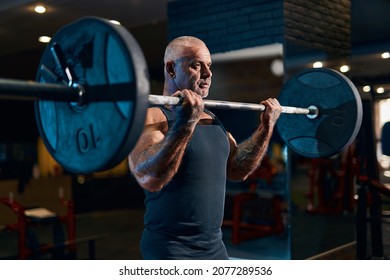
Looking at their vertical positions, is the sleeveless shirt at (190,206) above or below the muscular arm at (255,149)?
below

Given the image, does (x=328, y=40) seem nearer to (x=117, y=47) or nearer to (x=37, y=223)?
(x=37, y=223)

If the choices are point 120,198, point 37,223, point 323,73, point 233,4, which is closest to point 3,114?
point 120,198

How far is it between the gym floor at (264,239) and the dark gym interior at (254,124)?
0.01 m

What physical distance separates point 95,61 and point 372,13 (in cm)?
324

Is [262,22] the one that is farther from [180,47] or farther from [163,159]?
[163,159]

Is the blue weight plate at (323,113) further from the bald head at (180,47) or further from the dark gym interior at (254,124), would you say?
the bald head at (180,47)

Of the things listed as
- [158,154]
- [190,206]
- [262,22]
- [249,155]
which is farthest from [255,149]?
[262,22]

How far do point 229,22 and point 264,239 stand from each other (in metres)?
1.94

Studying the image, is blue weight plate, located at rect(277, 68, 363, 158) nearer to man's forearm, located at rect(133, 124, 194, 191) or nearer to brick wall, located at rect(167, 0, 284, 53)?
man's forearm, located at rect(133, 124, 194, 191)

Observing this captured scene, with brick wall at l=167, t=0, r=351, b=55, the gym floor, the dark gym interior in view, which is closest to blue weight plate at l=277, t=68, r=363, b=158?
the dark gym interior

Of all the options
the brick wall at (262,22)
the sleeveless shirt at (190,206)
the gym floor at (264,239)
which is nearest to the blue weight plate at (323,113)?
the sleeveless shirt at (190,206)

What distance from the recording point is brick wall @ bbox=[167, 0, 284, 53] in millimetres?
2840

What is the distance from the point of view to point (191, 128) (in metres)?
1.03

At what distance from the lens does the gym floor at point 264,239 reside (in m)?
3.37
